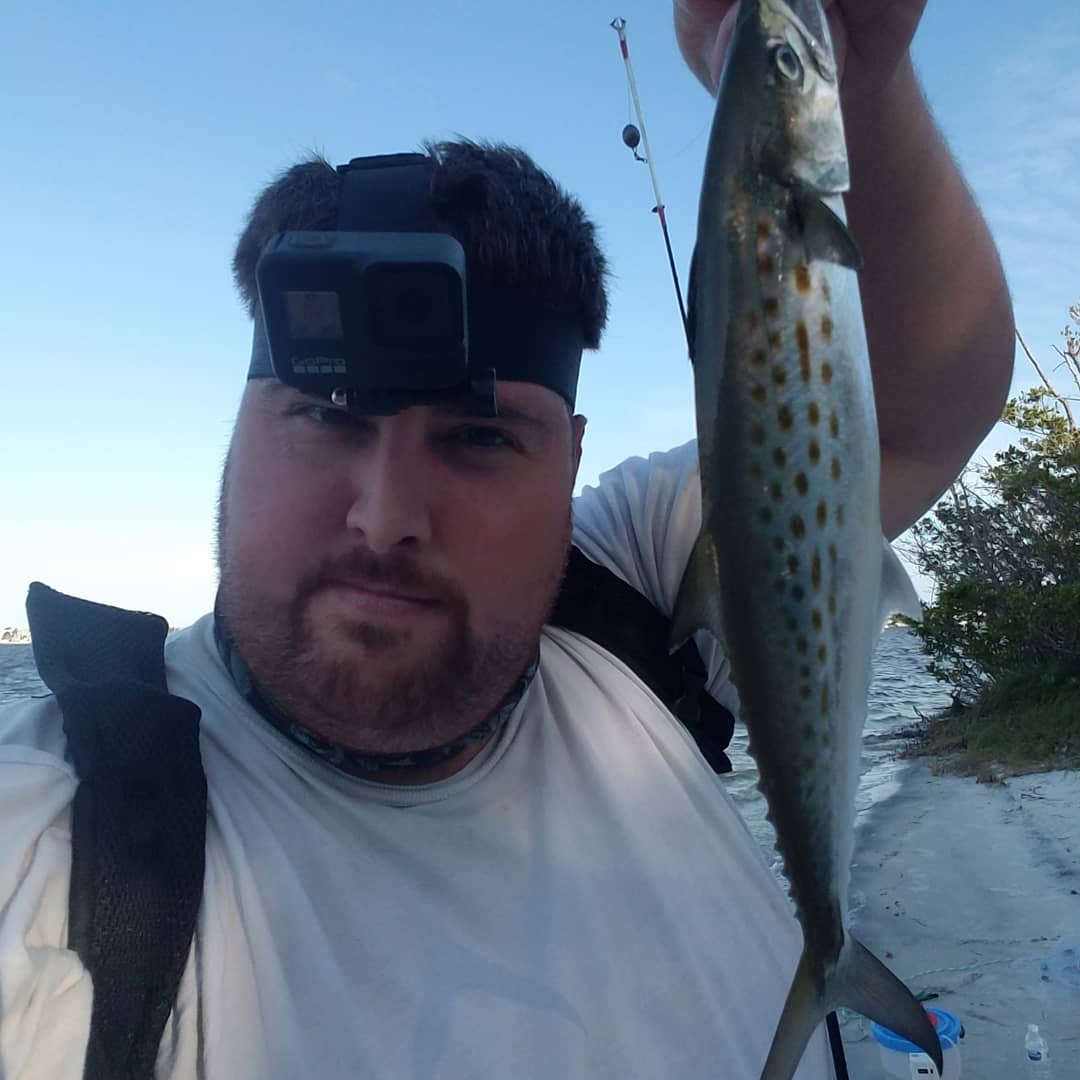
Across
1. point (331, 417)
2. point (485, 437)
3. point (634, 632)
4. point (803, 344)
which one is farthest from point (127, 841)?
point (634, 632)

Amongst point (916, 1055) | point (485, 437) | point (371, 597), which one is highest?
point (485, 437)

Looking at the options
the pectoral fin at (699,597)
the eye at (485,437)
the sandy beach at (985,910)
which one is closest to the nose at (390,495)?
the eye at (485,437)

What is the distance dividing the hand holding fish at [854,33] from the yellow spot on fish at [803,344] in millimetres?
593

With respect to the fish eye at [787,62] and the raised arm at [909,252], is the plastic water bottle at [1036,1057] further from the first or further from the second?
the fish eye at [787,62]

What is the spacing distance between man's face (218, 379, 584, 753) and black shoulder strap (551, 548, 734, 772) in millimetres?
464

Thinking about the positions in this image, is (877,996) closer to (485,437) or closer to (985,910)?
(485,437)

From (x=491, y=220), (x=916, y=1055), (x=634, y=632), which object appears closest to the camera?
(x=491, y=220)

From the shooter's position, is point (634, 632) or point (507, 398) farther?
point (634, 632)

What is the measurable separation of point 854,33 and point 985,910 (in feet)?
16.4

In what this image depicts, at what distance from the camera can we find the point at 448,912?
1636 millimetres

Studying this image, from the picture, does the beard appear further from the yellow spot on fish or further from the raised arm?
the raised arm

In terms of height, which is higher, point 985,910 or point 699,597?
point 699,597

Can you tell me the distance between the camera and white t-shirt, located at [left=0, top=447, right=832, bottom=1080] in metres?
1.32

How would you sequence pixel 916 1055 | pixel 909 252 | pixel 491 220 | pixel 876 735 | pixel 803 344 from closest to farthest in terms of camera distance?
pixel 803 344
pixel 909 252
pixel 491 220
pixel 916 1055
pixel 876 735
